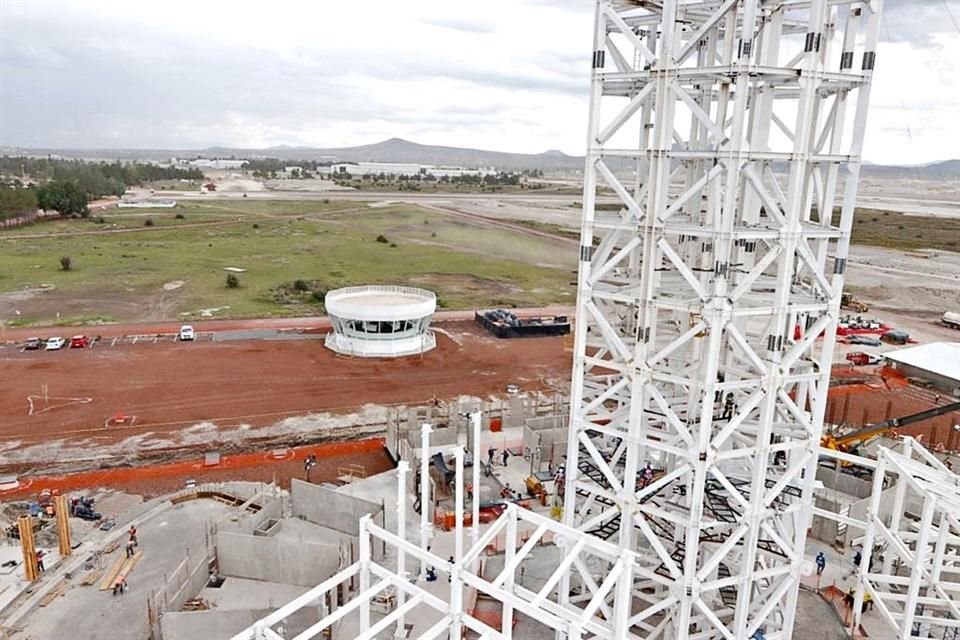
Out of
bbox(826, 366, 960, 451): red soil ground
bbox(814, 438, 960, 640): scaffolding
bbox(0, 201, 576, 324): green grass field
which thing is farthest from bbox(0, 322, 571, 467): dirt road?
bbox(814, 438, 960, 640): scaffolding

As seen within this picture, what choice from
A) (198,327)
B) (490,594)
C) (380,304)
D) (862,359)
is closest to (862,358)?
(862,359)

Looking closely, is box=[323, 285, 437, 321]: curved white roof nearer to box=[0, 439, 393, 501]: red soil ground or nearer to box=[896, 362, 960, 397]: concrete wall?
box=[0, 439, 393, 501]: red soil ground

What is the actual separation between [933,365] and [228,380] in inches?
1945

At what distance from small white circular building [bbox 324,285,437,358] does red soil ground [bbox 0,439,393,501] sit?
18.6 metres

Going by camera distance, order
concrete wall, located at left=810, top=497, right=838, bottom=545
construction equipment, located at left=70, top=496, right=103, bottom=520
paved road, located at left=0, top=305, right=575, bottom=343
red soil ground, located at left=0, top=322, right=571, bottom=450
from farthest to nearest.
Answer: paved road, located at left=0, top=305, right=575, bottom=343
red soil ground, located at left=0, top=322, right=571, bottom=450
construction equipment, located at left=70, top=496, right=103, bottom=520
concrete wall, located at left=810, top=497, right=838, bottom=545

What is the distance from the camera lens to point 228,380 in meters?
47.5

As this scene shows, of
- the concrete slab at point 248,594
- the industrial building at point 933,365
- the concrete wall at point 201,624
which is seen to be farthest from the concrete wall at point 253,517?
the industrial building at point 933,365

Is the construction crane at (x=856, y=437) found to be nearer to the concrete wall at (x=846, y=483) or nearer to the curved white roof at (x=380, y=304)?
the concrete wall at (x=846, y=483)

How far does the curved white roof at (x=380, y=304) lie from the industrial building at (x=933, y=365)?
117 feet

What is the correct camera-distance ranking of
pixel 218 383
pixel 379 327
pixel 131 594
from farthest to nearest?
pixel 379 327
pixel 218 383
pixel 131 594

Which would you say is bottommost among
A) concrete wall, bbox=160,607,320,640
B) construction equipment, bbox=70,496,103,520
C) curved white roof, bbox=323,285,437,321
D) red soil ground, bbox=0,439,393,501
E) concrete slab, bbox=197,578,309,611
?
red soil ground, bbox=0,439,393,501

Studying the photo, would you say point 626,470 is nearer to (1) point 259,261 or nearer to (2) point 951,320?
(2) point 951,320

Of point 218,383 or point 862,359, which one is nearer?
point 218,383

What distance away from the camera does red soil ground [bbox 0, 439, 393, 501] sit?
3206 centimetres
